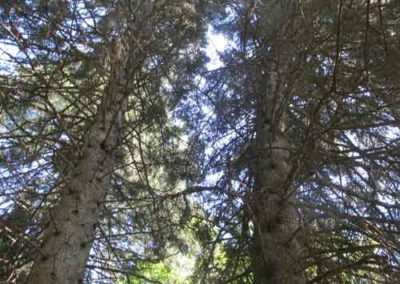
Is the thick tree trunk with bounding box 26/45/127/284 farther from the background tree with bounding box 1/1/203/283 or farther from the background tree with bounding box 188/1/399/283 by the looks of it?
the background tree with bounding box 188/1/399/283

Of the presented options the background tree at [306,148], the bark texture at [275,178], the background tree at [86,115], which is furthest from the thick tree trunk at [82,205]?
the bark texture at [275,178]

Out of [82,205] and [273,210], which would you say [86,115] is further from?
[273,210]

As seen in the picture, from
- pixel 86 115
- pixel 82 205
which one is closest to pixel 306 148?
pixel 82 205

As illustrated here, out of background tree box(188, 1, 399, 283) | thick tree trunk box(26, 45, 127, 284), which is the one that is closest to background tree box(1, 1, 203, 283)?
thick tree trunk box(26, 45, 127, 284)

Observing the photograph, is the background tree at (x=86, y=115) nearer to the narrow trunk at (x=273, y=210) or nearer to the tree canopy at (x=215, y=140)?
the tree canopy at (x=215, y=140)

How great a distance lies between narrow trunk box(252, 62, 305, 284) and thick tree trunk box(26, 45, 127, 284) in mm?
1429

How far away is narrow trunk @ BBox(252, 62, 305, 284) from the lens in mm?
4012

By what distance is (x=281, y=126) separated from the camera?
580cm

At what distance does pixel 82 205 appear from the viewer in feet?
14.5

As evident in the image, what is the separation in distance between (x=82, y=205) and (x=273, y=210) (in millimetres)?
1688

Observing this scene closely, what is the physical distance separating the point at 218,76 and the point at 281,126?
1.03 meters

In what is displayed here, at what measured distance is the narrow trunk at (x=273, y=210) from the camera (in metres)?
4.01

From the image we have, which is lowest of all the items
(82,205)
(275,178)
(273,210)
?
(82,205)

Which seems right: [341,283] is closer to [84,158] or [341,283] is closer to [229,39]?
[84,158]
